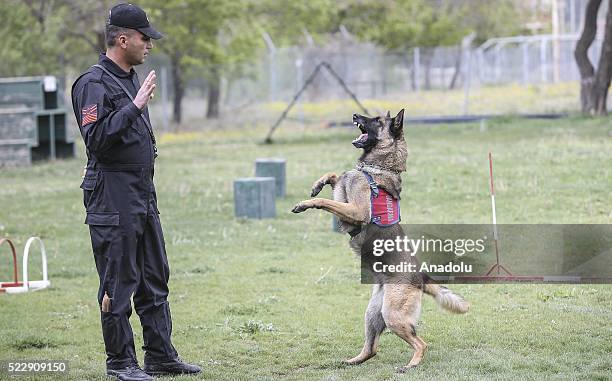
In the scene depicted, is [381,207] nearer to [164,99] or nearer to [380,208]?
[380,208]

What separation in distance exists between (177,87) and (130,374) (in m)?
28.5

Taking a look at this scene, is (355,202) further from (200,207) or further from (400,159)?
(200,207)

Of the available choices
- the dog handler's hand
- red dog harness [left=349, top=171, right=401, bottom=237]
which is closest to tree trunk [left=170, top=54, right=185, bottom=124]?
red dog harness [left=349, top=171, right=401, bottom=237]

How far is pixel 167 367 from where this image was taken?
6.43 m

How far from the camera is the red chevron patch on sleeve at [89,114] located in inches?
227

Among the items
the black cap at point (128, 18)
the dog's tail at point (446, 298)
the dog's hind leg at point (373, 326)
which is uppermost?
the black cap at point (128, 18)

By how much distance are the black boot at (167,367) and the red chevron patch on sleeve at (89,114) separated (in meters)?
1.78

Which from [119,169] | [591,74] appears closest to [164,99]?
[591,74]

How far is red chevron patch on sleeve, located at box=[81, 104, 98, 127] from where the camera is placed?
577cm

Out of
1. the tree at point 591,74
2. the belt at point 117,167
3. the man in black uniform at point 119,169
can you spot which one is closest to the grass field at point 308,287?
the man in black uniform at point 119,169

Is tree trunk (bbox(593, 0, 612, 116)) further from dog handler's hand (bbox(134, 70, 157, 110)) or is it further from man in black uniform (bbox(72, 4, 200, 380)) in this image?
dog handler's hand (bbox(134, 70, 157, 110))

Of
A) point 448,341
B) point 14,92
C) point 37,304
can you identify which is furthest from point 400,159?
point 14,92

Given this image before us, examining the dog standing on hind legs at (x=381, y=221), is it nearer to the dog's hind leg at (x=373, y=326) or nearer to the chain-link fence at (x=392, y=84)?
the dog's hind leg at (x=373, y=326)

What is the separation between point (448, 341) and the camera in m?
7.41
